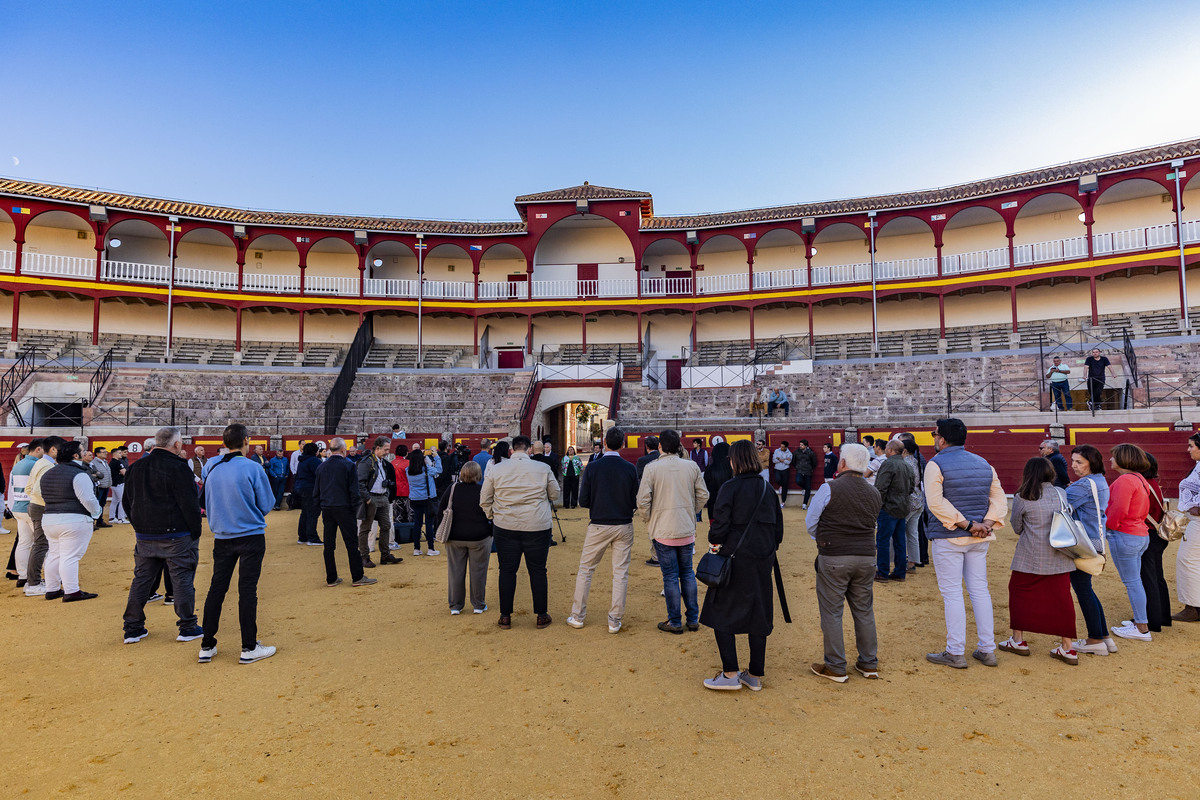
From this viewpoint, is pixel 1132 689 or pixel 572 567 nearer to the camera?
pixel 1132 689

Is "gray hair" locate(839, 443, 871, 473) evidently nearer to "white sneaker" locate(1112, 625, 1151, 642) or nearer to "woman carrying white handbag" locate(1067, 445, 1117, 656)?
"woman carrying white handbag" locate(1067, 445, 1117, 656)

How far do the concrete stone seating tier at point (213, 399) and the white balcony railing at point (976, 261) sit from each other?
24.9 meters

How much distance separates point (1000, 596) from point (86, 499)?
9233 millimetres

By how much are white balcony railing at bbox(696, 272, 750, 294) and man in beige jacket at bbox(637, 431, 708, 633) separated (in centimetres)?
2292

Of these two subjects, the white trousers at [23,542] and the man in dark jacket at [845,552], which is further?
the white trousers at [23,542]

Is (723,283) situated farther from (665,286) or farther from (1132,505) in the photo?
(1132,505)

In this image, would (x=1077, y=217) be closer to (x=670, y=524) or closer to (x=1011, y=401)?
(x=1011, y=401)

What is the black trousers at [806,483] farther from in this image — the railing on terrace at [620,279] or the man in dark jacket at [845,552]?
the railing on terrace at [620,279]

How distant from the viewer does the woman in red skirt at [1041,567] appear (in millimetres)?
4316

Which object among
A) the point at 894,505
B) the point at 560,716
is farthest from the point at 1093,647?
the point at 560,716

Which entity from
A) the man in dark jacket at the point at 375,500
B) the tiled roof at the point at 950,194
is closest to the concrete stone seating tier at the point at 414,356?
the tiled roof at the point at 950,194

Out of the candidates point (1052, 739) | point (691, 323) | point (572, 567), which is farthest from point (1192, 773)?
point (691, 323)

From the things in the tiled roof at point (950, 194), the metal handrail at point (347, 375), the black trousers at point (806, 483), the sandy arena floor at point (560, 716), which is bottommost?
the sandy arena floor at point (560, 716)

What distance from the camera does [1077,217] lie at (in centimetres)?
2397
